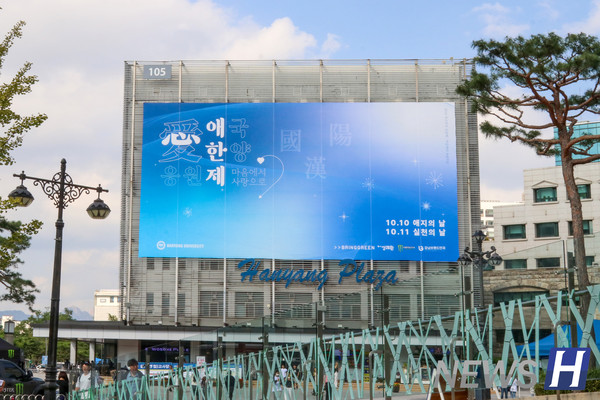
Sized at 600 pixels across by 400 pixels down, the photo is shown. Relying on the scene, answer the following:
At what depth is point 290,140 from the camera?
59.8 meters

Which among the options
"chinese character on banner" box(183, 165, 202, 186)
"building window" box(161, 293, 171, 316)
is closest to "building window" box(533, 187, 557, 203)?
"chinese character on banner" box(183, 165, 202, 186)

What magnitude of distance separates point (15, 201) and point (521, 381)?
43.8 ft

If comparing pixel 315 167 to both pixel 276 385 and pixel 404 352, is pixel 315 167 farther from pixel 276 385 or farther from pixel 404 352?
pixel 404 352

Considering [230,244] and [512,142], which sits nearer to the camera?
[512,142]

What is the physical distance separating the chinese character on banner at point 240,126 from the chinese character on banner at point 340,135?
6.12 meters

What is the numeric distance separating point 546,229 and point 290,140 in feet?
72.9

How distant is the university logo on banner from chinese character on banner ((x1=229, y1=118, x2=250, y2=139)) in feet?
160

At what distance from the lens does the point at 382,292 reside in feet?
47.2

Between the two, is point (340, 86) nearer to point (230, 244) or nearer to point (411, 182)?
point (411, 182)

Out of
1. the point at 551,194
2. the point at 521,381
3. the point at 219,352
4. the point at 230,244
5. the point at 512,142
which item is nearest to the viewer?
the point at 521,381

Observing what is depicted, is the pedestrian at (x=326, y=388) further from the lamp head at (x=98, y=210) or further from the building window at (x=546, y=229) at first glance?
the building window at (x=546, y=229)

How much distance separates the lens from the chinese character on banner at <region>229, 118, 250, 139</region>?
59906 mm

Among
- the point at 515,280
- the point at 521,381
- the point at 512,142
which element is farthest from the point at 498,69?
the point at 521,381

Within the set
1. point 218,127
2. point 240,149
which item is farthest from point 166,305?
point 218,127
